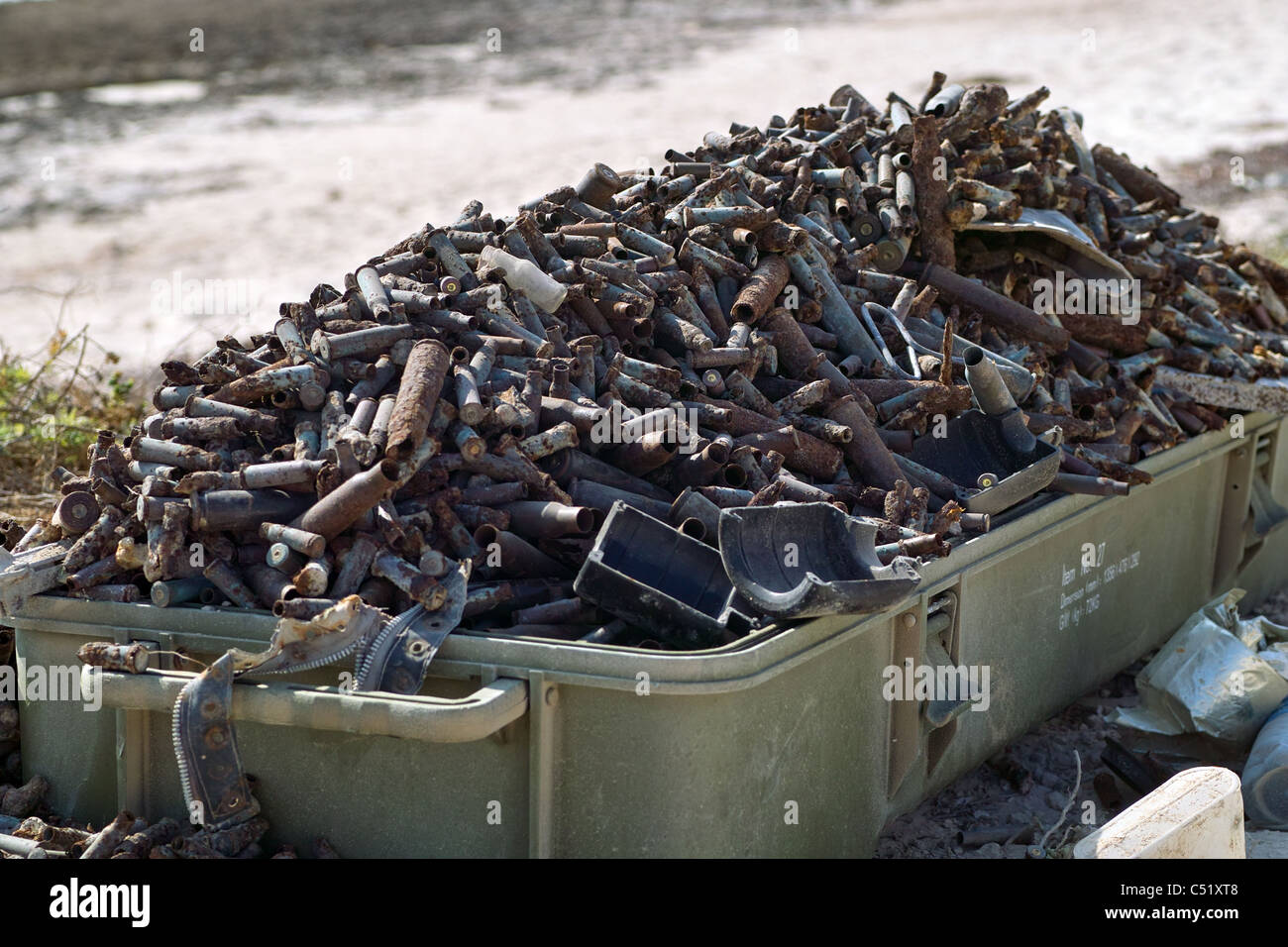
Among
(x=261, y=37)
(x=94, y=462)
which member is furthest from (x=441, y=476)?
(x=261, y=37)

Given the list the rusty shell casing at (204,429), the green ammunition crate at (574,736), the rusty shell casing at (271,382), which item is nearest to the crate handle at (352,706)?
the green ammunition crate at (574,736)

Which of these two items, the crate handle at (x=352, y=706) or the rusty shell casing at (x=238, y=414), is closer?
the crate handle at (x=352, y=706)

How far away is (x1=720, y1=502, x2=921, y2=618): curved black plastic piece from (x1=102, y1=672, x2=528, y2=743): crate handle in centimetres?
71

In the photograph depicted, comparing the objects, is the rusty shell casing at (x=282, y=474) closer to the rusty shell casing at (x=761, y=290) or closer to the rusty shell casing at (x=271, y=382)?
the rusty shell casing at (x=271, y=382)

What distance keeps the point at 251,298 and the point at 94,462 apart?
8.13 m

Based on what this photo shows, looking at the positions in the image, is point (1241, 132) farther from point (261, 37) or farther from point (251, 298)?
point (261, 37)

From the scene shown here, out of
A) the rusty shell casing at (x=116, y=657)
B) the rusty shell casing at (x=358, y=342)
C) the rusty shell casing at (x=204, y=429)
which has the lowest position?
the rusty shell casing at (x=116, y=657)

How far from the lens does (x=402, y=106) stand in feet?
66.5

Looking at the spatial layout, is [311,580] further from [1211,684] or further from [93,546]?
[1211,684]

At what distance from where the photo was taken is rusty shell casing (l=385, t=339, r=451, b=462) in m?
3.98

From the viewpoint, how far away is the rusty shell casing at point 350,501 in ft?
12.8

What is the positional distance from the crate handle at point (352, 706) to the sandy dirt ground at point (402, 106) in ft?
22.5

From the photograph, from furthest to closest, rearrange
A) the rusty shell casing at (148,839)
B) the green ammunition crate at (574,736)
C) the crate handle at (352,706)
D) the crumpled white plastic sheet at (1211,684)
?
1. the crumpled white plastic sheet at (1211,684)
2. the rusty shell casing at (148,839)
3. the green ammunition crate at (574,736)
4. the crate handle at (352,706)

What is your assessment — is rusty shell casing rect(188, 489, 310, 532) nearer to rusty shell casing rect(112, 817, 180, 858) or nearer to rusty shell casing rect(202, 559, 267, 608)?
rusty shell casing rect(202, 559, 267, 608)
